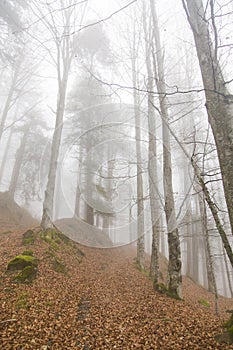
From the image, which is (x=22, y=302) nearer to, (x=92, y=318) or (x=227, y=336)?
(x=92, y=318)

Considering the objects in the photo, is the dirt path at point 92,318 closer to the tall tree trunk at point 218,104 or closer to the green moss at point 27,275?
the green moss at point 27,275

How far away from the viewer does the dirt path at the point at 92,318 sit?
3326mm

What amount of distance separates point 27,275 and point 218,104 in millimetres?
5847

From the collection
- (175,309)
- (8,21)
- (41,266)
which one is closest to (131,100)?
(8,21)

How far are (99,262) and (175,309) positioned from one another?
6083 mm

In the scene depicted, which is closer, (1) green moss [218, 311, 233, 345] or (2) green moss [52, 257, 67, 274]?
(1) green moss [218, 311, 233, 345]

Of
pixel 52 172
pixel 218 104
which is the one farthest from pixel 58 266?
pixel 218 104

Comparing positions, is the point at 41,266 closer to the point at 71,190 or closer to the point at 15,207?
the point at 71,190

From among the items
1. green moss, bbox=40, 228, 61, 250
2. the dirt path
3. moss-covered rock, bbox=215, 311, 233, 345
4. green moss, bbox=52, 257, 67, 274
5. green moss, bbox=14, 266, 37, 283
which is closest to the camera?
moss-covered rock, bbox=215, 311, 233, 345

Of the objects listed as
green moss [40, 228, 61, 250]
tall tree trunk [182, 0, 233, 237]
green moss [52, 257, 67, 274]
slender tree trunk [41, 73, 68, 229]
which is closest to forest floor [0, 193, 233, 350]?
green moss [52, 257, 67, 274]

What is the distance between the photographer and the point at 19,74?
677 inches

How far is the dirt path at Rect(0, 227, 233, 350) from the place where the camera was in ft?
10.9

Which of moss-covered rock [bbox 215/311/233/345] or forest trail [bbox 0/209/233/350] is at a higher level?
moss-covered rock [bbox 215/311/233/345]

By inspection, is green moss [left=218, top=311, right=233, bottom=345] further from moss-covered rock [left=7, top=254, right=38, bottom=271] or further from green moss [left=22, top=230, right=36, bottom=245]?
green moss [left=22, top=230, right=36, bottom=245]
